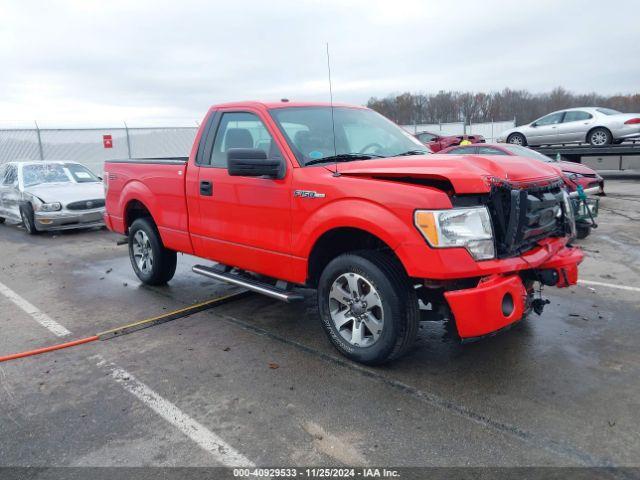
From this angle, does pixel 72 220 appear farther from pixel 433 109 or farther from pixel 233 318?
pixel 433 109

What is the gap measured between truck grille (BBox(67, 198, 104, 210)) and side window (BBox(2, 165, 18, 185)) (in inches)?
82.2

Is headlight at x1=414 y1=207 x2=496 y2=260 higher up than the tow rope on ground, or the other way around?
headlight at x1=414 y1=207 x2=496 y2=260

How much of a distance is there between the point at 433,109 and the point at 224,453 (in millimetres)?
47968

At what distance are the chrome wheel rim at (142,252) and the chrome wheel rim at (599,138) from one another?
609 inches

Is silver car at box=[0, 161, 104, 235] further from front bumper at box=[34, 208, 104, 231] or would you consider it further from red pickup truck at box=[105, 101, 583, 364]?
red pickup truck at box=[105, 101, 583, 364]

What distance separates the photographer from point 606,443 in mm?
2979

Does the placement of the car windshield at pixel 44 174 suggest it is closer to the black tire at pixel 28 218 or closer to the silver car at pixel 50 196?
the silver car at pixel 50 196

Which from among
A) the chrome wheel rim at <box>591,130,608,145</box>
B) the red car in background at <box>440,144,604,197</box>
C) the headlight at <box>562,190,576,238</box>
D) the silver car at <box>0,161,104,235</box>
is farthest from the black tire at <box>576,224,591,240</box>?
the chrome wheel rim at <box>591,130,608,145</box>

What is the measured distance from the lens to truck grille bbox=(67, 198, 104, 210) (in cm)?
1086

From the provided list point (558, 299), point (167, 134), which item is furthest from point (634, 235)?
point (167, 134)

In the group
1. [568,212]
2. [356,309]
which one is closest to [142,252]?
[356,309]

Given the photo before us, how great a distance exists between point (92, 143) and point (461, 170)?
68.9 ft

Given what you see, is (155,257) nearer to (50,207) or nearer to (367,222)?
(367,222)

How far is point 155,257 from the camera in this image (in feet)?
20.5
